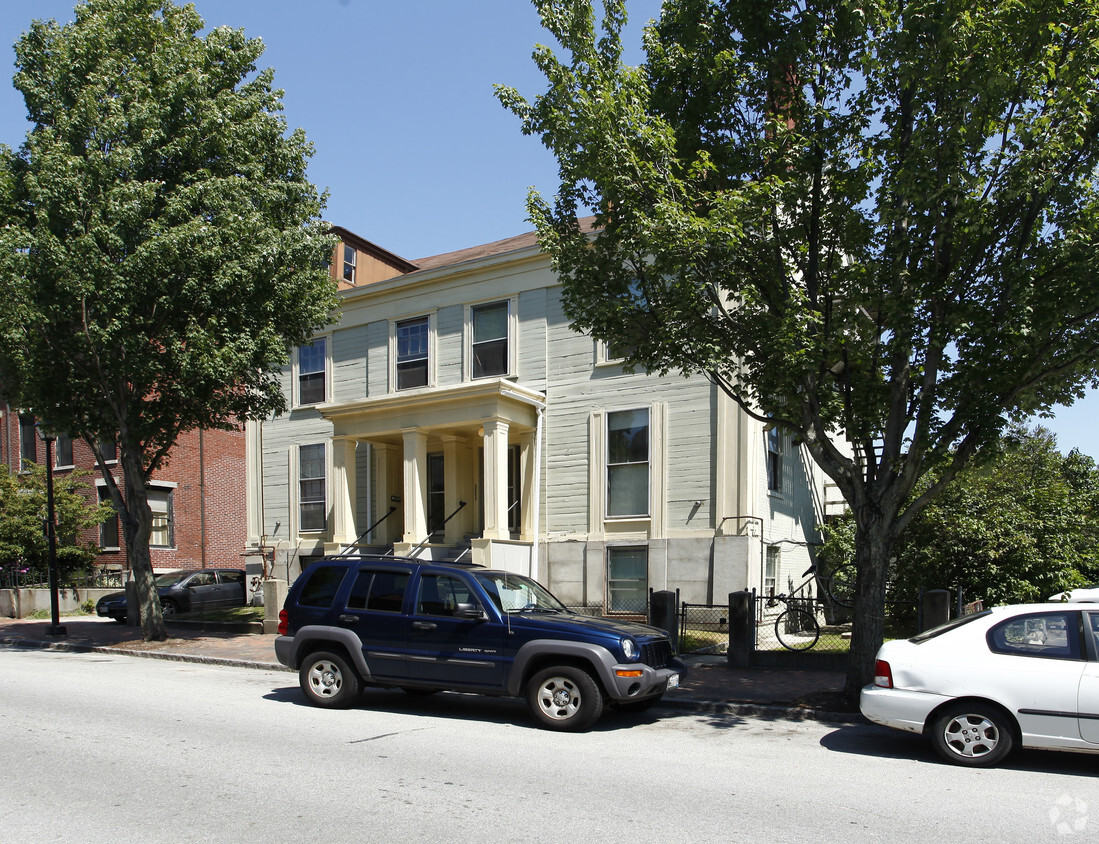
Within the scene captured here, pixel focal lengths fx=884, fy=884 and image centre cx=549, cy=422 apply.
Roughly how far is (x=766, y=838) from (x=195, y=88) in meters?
16.8

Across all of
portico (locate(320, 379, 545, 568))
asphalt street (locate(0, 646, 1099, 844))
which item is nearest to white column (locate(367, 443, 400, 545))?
portico (locate(320, 379, 545, 568))

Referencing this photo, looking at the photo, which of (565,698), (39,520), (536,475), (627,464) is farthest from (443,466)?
(565,698)

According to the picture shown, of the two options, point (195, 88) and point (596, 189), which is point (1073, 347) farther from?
point (195, 88)

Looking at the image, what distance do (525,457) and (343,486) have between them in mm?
4945

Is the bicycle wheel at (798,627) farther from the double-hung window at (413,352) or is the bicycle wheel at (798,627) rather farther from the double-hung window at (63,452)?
the double-hung window at (63,452)

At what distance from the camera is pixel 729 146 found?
11406 mm

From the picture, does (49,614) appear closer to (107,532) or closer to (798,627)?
(107,532)

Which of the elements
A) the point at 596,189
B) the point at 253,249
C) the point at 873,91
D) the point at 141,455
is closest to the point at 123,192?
the point at 253,249

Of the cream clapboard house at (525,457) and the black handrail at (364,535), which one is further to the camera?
the black handrail at (364,535)

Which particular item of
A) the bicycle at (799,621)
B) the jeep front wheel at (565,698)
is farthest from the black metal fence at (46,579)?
the jeep front wheel at (565,698)

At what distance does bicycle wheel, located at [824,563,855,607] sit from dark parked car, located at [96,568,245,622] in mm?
16595

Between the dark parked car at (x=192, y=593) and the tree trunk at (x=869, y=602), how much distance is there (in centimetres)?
1859

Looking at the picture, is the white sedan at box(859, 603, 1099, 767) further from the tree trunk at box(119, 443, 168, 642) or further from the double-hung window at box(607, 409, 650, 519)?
the tree trunk at box(119, 443, 168, 642)

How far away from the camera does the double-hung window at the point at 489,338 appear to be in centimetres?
2202
